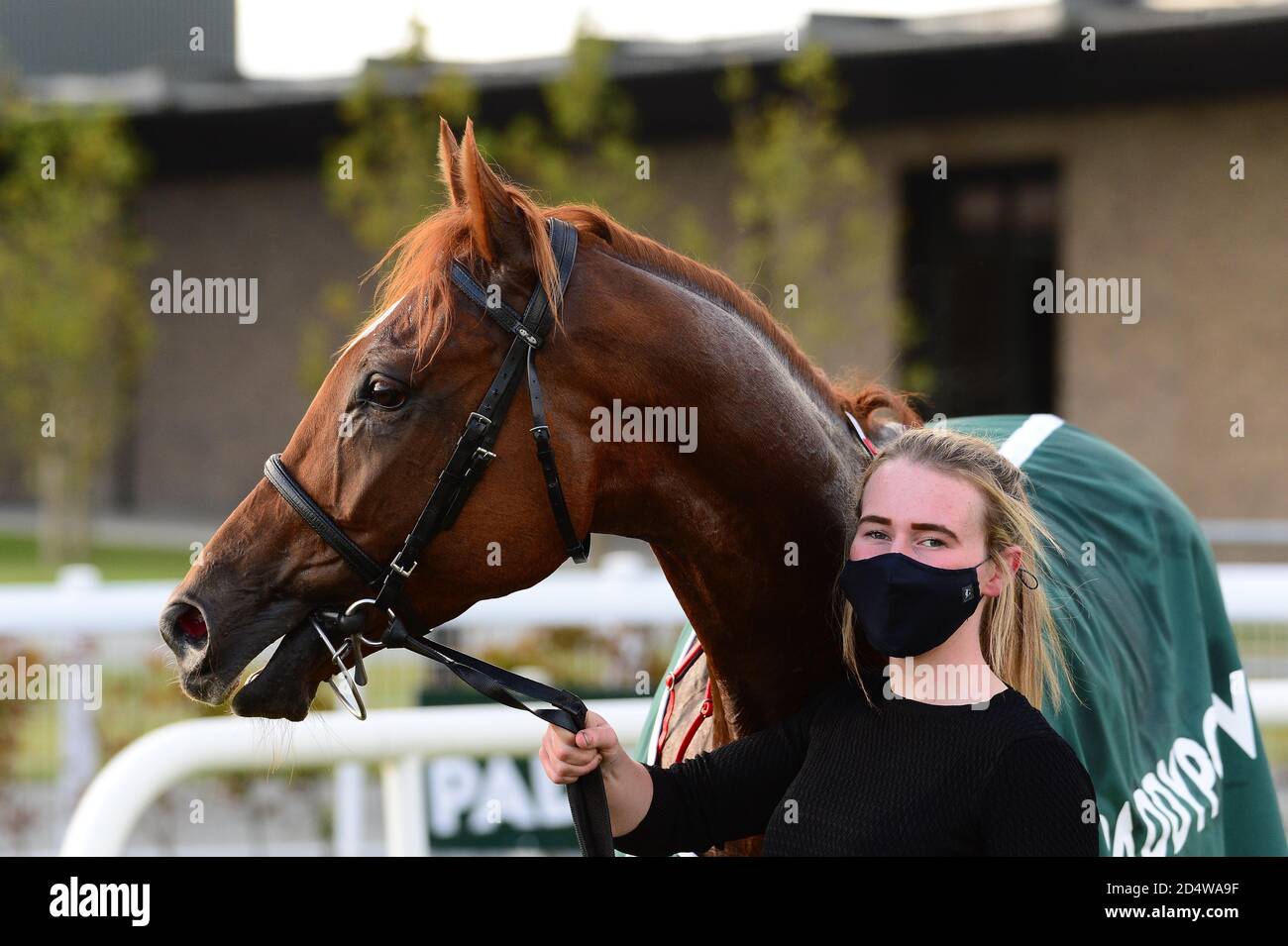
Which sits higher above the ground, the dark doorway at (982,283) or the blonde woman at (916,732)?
the dark doorway at (982,283)

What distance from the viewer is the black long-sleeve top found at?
5.61ft

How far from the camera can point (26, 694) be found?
15.5 ft

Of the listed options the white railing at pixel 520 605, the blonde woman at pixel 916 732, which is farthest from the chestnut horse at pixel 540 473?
the white railing at pixel 520 605

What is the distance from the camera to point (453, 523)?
197 cm

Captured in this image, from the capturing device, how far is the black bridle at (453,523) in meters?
1.95

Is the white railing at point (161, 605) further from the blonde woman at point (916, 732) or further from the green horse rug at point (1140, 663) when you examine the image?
the blonde woman at point (916, 732)

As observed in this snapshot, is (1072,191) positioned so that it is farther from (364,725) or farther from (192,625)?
(192,625)

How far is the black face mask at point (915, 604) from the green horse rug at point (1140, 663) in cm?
47

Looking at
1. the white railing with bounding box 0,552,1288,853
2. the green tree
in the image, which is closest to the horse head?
the white railing with bounding box 0,552,1288,853

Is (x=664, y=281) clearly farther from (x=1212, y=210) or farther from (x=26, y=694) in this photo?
(x=1212, y=210)

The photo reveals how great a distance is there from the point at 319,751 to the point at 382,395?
4.52ft

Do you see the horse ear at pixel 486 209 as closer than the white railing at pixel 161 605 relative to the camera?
Yes

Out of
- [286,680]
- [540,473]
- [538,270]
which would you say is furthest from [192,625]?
[538,270]
